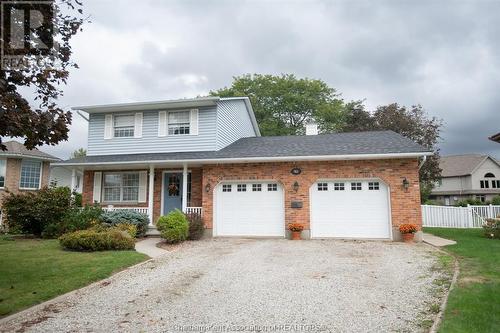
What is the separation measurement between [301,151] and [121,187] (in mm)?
8485

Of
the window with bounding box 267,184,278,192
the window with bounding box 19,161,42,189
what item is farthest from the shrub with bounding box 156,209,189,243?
the window with bounding box 19,161,42,189

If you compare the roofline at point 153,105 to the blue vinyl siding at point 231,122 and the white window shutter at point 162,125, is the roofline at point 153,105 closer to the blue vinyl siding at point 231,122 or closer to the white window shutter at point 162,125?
the white window shutter at point 162,125

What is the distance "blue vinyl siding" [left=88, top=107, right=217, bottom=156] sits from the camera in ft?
51.4

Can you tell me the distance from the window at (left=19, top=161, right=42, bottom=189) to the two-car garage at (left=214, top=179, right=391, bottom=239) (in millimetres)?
15515

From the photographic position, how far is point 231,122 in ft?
57.8

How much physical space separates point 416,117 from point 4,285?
87.3 ft

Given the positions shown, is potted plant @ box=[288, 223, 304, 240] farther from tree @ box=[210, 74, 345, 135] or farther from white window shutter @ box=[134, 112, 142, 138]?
tree @ box=[210, 74, 345, 135]

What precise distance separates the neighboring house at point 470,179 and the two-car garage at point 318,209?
31740mm

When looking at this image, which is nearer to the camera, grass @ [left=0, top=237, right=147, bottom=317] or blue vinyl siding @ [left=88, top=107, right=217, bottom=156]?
grass @ [left=0, top=237, right=147, bottom=317]

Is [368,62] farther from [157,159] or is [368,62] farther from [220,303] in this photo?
[220,303]

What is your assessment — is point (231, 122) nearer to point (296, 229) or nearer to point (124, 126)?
point (124, 126)

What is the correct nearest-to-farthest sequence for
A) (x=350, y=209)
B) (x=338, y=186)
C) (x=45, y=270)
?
1. (x=45, y=270)
2. (x=350, y=209)
3. (x=338, y=186)

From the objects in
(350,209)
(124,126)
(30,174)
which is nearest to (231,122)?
(124,126)

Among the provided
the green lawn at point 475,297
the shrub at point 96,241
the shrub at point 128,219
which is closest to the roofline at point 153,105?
the shrub at point 128,219
